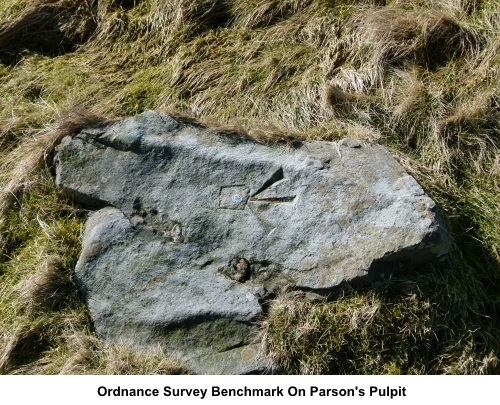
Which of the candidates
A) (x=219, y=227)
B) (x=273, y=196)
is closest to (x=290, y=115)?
(x=273, y=196)

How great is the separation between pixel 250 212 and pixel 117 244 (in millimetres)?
943

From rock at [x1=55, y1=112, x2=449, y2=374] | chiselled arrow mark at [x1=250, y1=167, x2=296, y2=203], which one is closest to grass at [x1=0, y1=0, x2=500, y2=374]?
rock at [x1=55, y1=112, x2=449, y2=374]

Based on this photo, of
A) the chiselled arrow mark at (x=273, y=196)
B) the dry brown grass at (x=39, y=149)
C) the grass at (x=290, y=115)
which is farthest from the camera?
the dry brown grass at (x=39, y=149)

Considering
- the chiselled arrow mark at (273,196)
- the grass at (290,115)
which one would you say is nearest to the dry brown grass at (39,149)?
the grass at (290,115)

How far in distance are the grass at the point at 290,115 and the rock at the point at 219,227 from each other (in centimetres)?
15

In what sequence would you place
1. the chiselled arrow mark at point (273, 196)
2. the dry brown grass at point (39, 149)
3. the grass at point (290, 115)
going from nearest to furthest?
the grass at point (290, 115) → the chiselled arrow mark at point (273, 196) → the dry brown grass at point (39, 149)

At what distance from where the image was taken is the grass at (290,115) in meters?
4.91

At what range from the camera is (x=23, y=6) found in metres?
7.17

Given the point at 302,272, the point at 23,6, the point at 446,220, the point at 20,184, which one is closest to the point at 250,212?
the point at 302,272

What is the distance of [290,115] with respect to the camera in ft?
19.8

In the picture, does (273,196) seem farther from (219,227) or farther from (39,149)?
(39,149)

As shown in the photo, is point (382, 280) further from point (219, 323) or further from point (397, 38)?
point (397, 38)

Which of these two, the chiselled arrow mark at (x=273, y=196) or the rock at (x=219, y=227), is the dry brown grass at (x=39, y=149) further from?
the chiselled arrow mark at (x=273, y=196)

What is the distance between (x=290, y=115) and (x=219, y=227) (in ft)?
4.07
